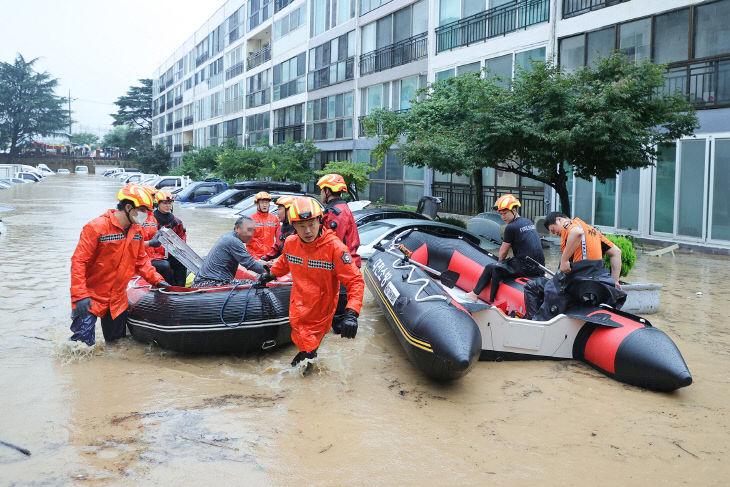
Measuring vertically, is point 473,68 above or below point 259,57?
below

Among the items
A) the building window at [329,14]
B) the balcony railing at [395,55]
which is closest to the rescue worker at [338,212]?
the balcony railing at [395,55]

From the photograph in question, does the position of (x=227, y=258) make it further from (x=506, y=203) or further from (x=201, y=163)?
Result: (x=201, y=163)

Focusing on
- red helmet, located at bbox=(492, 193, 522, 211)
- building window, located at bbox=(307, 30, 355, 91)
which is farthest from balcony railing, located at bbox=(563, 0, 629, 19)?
building window, located at bbox=(307, 30, 355, 91)

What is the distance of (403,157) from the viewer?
16.8 meters

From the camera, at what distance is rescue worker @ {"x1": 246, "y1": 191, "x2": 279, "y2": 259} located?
9.70 meters

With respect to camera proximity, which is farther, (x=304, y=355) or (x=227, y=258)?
(x=227, y=258)

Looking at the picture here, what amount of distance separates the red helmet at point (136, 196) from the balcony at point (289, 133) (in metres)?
28.9

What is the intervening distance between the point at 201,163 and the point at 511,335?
1527 inches

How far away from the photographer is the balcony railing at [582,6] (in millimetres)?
17141

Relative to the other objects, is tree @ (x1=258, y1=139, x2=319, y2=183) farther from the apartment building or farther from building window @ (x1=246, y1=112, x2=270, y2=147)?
building window @ (x1=246, y1=112, x2=270, y2=147)

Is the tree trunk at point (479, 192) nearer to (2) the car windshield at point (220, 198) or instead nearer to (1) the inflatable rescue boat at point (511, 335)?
(2) the car windshield at point (220, 198)

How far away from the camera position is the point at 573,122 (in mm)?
12578

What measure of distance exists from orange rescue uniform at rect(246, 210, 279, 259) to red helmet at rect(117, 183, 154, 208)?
3.21 m

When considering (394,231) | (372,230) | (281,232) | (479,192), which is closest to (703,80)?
(479,192)
